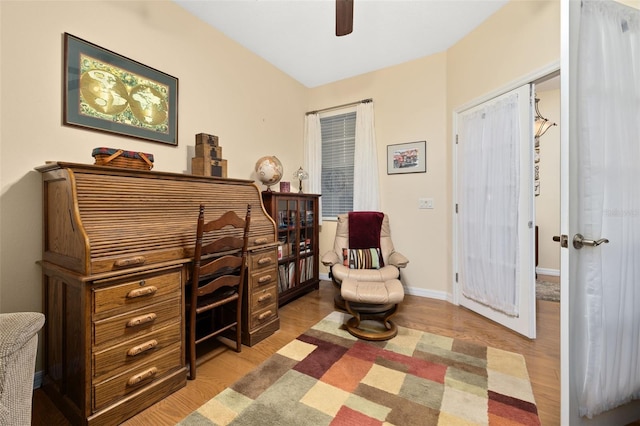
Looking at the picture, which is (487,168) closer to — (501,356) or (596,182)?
(596,182)

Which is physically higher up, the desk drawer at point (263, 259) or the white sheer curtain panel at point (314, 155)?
the white sheer curtain panel at point (314, 155)

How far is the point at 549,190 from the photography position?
4.14 meters

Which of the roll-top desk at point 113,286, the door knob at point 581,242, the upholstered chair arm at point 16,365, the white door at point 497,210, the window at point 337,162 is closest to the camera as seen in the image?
the upholstered chair arm at point 16,365

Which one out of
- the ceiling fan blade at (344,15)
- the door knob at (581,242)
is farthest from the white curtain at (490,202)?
the ceiling fan blade at (344,15)

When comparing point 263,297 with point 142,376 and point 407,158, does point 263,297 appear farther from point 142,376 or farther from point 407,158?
point 407,158

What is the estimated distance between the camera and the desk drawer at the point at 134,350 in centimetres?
128

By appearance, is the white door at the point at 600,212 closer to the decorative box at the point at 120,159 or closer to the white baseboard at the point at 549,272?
the decorative box at the point at 120,159

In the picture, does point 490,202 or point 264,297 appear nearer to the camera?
point 264,297

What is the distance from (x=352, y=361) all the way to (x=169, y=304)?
128 cm

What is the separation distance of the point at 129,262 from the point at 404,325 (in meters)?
2.24

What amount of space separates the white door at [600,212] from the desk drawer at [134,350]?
6.61 feet

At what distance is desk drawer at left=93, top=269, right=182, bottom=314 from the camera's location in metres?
1.27

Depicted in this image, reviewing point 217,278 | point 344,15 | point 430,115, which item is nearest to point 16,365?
point 217,278

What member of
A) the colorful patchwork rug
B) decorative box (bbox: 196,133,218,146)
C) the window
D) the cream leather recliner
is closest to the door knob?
the colorful patchwork rug
